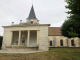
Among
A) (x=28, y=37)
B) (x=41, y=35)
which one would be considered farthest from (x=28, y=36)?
(x=41, y=35)

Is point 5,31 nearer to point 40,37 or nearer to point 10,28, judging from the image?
point 10,28

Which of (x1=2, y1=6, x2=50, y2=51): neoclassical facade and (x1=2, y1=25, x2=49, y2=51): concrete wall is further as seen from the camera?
(x1=2, y1=25, x2=49, y2=51): concrete wall

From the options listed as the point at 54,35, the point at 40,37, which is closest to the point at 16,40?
the point at 40,37

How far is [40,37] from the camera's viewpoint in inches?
776

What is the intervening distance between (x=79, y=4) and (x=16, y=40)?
21.7 m

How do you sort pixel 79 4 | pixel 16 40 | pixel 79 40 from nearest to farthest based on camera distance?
pixel 79 4, pixel 16 40, pixel 79 40

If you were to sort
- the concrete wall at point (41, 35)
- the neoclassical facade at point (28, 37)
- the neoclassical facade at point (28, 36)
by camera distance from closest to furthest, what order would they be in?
the neoclassical facade at point (28, 37), the neoclassical facade at point (28, 36), the concrete wall at point (41, 35)

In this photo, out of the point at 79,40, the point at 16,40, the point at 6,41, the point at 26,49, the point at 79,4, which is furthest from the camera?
the point at 79,40

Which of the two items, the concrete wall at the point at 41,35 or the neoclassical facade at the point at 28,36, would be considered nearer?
the neoclassical facade at the point at 28,36

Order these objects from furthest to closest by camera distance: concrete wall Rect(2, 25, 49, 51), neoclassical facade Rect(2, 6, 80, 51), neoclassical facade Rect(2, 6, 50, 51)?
concrete wall Rect(2, 25, 49, 51)
neoclassical facade Rect(2, 6, 50, 51)
neoclassical facade Rect(2, 6, 80, 51)

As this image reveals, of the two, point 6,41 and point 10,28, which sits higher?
point 10,28

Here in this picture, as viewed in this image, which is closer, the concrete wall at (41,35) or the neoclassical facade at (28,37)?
the neoclassical facade at (28,37)

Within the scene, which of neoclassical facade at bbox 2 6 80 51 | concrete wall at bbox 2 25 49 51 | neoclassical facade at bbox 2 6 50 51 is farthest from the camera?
concrete wall at bbox 2 25 49 51

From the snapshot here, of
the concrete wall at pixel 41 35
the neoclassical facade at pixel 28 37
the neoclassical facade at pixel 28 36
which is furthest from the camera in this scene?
the concrete wall at pixel 41 35
